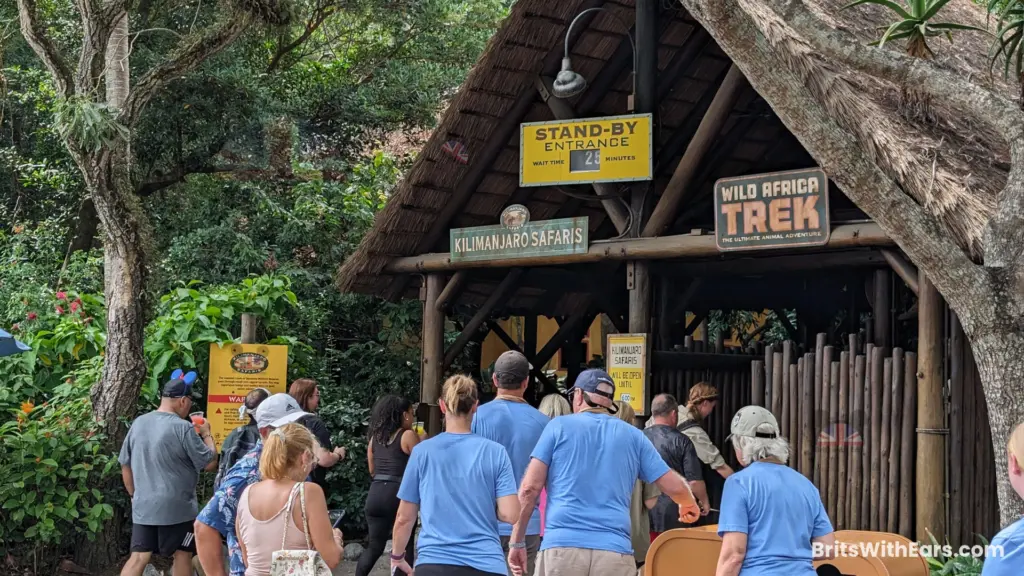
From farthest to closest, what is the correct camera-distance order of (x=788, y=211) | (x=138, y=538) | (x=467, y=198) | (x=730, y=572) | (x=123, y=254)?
(x=467, y=198), (x=123, y=254), (x=788, y=211), (x=138, y=538), (x=730, y=572)

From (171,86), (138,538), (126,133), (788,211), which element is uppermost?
(171,86)

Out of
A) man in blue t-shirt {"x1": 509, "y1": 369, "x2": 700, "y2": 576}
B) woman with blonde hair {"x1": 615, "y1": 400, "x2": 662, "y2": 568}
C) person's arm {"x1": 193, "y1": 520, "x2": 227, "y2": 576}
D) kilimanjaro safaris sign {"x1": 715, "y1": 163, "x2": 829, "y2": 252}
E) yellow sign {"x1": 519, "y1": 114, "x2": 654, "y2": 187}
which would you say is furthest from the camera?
yellow sign {"x1": 519, "y1": 114, "x2": 654, "y2": 187}

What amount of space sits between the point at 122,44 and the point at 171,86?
482cm

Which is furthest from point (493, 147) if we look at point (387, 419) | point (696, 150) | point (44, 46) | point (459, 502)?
point (459, 502)

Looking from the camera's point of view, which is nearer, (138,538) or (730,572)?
(730,572)

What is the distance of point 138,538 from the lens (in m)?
7.96

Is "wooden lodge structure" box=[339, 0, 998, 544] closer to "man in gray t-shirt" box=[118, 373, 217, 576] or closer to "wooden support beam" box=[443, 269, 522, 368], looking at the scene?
"wooden support beam" box=[443, 269, 522, 368]

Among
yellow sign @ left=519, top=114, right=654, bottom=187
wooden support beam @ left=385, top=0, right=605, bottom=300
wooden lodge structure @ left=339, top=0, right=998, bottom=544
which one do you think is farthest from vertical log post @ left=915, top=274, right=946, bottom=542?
wooden support beam @ left=385, top=0, right=605, bottom=300

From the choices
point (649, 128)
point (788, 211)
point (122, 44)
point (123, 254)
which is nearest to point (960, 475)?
point (788, 211)

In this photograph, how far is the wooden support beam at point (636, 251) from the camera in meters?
8.10

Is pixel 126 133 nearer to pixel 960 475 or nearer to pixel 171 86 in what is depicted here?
pixel 171 86

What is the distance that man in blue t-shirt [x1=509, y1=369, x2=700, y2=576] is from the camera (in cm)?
518

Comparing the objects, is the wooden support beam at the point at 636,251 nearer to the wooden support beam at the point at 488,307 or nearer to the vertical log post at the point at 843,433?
the wooden support beam at the point at 488,307

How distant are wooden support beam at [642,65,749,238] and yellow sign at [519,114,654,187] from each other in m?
0.25
